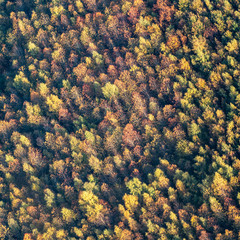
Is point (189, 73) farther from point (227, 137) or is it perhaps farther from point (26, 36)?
point (26, 36)

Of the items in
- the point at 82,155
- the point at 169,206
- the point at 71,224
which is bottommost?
the point at 71,224

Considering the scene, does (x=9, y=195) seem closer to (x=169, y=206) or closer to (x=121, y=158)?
(x=121, y=158)

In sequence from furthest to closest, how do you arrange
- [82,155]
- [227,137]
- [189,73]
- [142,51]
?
[142,51] → [189,73] → [82,155] → [227,137]

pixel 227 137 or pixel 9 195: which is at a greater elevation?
pixel 227 137

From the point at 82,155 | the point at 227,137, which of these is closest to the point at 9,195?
the point at 82,155

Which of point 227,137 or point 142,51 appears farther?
point 142,51

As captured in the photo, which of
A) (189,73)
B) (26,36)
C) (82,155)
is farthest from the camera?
(26,36)
